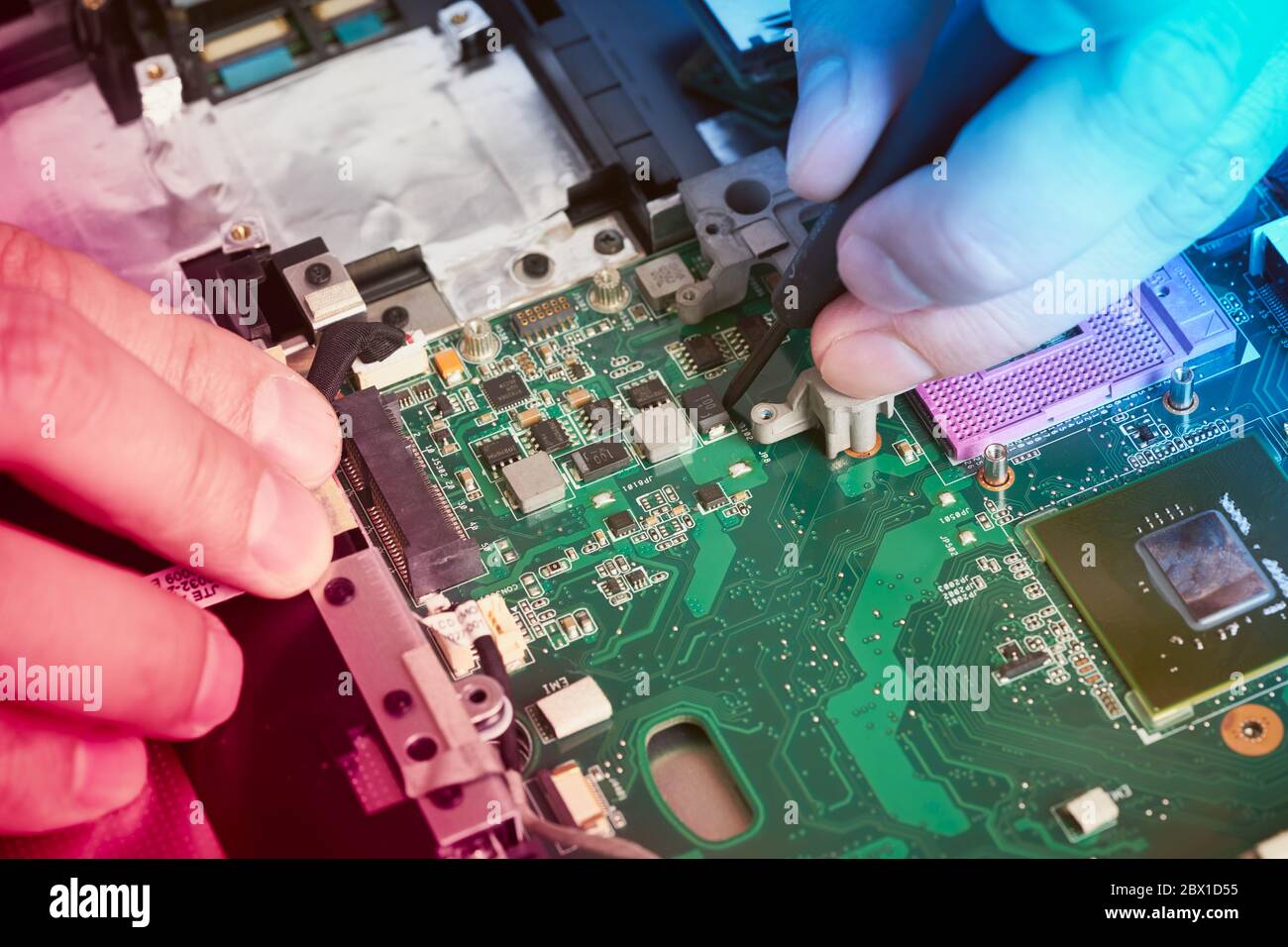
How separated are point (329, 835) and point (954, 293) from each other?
2453 mm

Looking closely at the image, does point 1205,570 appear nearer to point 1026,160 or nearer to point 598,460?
point 1026,160

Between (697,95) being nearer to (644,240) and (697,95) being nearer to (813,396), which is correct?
(644,240)

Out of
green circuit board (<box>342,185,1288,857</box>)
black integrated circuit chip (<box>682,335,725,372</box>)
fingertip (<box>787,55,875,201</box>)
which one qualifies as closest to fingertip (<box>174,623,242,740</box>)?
green circuit board (<box>342,185,1288,857</box>)

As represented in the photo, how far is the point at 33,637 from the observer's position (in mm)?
4402

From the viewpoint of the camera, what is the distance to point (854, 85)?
552 centimetres

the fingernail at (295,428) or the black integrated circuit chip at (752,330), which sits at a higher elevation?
the fingernail at (295,428)

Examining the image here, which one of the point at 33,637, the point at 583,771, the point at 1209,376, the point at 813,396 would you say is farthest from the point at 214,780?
the point at 1209,376

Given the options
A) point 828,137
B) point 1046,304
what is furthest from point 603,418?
point 1046,304

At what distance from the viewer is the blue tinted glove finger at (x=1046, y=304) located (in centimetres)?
549

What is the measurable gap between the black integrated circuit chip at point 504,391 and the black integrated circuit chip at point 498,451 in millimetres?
176

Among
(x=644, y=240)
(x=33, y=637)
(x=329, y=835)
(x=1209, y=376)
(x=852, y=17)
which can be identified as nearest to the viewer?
(x=33, y=637)

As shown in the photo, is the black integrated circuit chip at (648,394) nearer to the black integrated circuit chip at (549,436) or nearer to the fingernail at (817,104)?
the black integrated circuit chip at (549,436)

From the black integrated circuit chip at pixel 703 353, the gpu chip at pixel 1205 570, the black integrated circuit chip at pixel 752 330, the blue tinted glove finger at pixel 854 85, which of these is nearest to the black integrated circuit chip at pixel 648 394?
the black integrated circuit chip at pixel 703 353

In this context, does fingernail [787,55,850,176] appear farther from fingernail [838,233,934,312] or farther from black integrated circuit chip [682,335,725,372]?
black integrated circuit chip [682,335,725,372]
